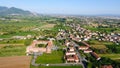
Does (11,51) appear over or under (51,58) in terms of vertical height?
over

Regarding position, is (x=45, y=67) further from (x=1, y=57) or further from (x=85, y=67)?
(x=1, y=57)

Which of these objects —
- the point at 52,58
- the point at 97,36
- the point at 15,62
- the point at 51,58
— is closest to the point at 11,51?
the point at 15,62

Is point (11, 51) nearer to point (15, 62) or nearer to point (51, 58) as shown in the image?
point (15, 62)

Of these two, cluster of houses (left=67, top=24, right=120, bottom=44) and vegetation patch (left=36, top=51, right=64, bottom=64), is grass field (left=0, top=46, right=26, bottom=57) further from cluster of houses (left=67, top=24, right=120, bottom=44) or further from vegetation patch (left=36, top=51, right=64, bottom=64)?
cluster of houses (left=67, top=24, right=120, bottom=44)

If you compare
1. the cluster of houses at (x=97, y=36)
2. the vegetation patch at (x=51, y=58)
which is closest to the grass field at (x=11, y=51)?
the vegetation patch at (x=51, y=58)

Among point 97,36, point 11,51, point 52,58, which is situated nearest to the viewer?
point 52,58

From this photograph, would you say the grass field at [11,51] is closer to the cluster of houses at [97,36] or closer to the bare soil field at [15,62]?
the bare soil field at [15,62]

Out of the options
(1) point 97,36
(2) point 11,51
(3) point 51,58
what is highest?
(2) point 11,51
